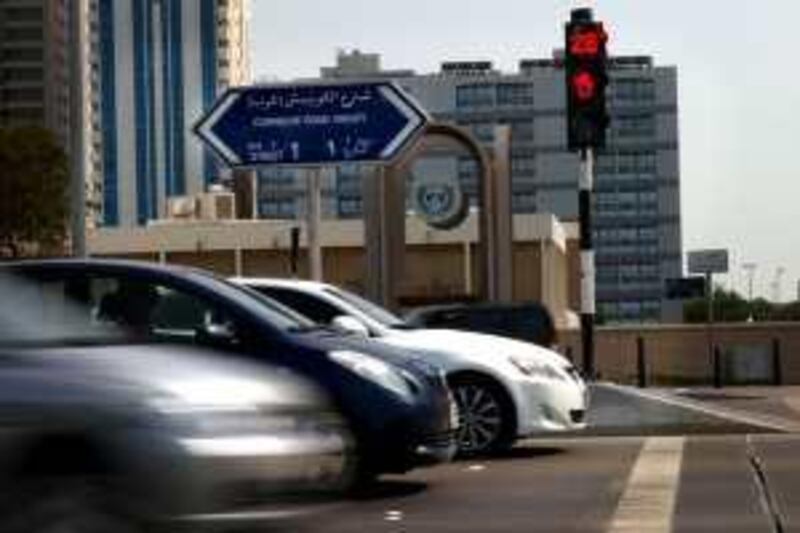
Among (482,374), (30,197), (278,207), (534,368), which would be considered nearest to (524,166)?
(278,207)

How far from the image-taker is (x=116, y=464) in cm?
750

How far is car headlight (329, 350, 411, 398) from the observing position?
41.8ft

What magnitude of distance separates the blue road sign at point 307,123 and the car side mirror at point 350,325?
847 cm

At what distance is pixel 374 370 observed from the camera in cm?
1289

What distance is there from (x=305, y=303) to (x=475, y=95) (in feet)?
307

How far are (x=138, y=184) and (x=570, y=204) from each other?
6061 centimetres

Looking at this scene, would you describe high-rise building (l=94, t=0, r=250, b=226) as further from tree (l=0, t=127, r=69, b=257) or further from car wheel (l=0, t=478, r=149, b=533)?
car wheel (l=0, t=478, r=149, b=533)

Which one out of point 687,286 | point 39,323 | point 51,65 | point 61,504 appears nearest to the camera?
point 61,504

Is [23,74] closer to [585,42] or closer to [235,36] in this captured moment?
[585,42]

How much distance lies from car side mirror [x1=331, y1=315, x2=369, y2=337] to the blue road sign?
8473 mm

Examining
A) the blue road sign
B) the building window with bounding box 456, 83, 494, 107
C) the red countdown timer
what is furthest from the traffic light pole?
the building window with bounding box 456, 83, 494, 107

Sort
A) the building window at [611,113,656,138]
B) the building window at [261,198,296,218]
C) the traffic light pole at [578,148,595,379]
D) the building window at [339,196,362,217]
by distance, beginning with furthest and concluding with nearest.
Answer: the building window at [611,113,656,138] → the building window at [339,196,362,217] → the building window at [261,198,296,218] → the traffic light pole at [578,148,595,379]

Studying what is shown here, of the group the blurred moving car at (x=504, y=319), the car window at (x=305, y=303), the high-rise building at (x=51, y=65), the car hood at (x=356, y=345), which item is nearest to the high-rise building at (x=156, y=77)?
the high-rise building at (x=51, y=65)

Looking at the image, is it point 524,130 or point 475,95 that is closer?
point 475,95
